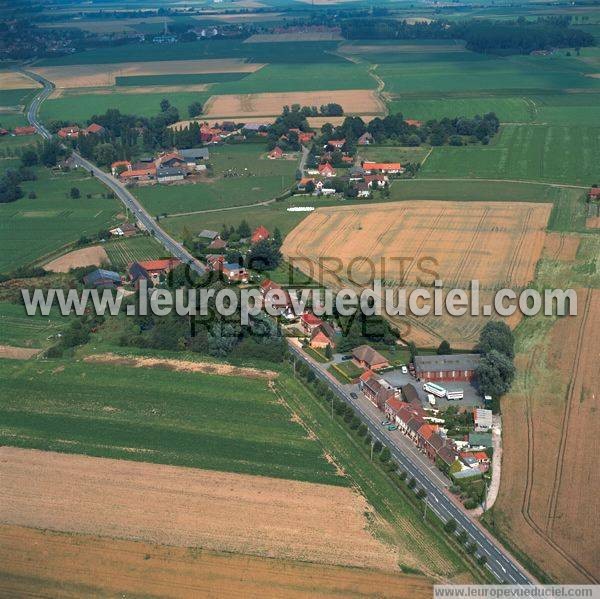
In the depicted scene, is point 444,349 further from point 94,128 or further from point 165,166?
point 94,128

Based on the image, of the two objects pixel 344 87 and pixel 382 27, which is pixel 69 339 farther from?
pixel 382 27

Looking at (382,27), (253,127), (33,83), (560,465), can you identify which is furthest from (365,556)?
(382,27)

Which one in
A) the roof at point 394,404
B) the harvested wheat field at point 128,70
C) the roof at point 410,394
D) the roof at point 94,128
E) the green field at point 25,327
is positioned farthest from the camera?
the harvested wheat field at point 128,70

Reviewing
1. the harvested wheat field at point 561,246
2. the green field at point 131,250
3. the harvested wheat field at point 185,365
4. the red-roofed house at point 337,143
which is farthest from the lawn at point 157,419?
the red-roofed house at point 337,143

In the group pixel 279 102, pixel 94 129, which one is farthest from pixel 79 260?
pixel 279 102

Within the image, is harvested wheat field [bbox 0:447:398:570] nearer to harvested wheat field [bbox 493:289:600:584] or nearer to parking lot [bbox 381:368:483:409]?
harvested wheat field [bbox 493:289:600:584]

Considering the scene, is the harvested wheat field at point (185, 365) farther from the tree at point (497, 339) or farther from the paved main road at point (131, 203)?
the paved main road at point (131, 203)
